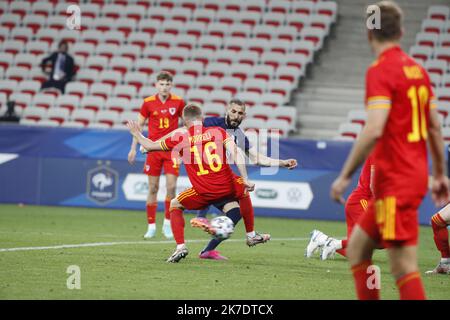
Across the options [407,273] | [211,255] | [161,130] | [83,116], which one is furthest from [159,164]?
[407,273]

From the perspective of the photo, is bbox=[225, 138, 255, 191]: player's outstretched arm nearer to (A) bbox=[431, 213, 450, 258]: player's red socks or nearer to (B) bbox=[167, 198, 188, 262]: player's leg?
(B) bbox=[167, 198, 188, 262]: player's leg

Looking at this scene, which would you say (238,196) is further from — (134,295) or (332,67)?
(332,67)

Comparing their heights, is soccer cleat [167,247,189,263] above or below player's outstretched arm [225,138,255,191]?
below

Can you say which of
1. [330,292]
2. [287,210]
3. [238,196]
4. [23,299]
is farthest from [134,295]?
[287,210]

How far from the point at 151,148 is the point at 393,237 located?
14.5ft

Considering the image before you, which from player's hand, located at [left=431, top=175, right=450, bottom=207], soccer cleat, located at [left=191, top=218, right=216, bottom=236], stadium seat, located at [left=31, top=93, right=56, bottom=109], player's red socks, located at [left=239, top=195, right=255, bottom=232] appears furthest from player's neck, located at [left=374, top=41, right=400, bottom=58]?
Answer: stadium seat, located at [left=31, top=93, right=56, bottom=109]

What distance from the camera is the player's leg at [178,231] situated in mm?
10211

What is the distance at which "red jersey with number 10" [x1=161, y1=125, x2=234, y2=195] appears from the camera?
32.7ft

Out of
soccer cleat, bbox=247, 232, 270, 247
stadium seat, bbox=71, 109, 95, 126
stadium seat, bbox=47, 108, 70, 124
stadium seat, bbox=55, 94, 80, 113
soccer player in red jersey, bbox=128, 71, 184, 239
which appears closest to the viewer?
soccer cleat, bbox=247, 232, 270, 247

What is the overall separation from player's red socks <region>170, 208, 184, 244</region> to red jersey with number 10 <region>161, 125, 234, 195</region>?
405mm

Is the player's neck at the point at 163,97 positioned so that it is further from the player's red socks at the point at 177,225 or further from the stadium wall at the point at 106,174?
the stadium wall at the point at 106,174

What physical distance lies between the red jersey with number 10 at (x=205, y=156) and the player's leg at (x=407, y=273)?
4.28 m

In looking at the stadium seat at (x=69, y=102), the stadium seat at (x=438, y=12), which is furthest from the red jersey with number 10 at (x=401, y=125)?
the stadium seat at (x=438, y=12)

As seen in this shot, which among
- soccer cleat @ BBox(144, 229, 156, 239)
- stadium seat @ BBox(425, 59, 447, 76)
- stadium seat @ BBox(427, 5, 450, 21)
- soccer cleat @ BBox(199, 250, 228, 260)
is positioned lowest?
soccer cleat @ BBox(144, 229, 156, 239)
